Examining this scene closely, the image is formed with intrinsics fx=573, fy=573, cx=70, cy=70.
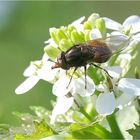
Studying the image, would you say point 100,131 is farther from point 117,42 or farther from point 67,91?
point 117,42

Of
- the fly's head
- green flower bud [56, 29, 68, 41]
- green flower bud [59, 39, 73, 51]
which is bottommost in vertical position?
the fly's head

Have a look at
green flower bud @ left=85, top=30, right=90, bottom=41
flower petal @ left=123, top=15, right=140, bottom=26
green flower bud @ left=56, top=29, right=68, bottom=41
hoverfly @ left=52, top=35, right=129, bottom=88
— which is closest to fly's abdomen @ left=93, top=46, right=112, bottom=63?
hoverfly @ left=52, top=35, right=129, bottom=88

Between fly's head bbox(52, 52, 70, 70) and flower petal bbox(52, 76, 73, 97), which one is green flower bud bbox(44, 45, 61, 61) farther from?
flower petal bbox(52, 76, 73, 97)

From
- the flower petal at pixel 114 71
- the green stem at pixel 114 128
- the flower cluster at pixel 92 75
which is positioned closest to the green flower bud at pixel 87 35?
the flower cluster at pixel 92 75

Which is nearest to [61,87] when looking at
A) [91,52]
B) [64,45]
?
[64,45]

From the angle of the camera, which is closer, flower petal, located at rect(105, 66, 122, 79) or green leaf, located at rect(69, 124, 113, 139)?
green leaf, located at rect(69, 124, 113, 139)

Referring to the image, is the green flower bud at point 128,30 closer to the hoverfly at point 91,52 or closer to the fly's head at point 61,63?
the hoverfly at point 91,52

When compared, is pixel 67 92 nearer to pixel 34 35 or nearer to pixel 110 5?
pixel 34 35
